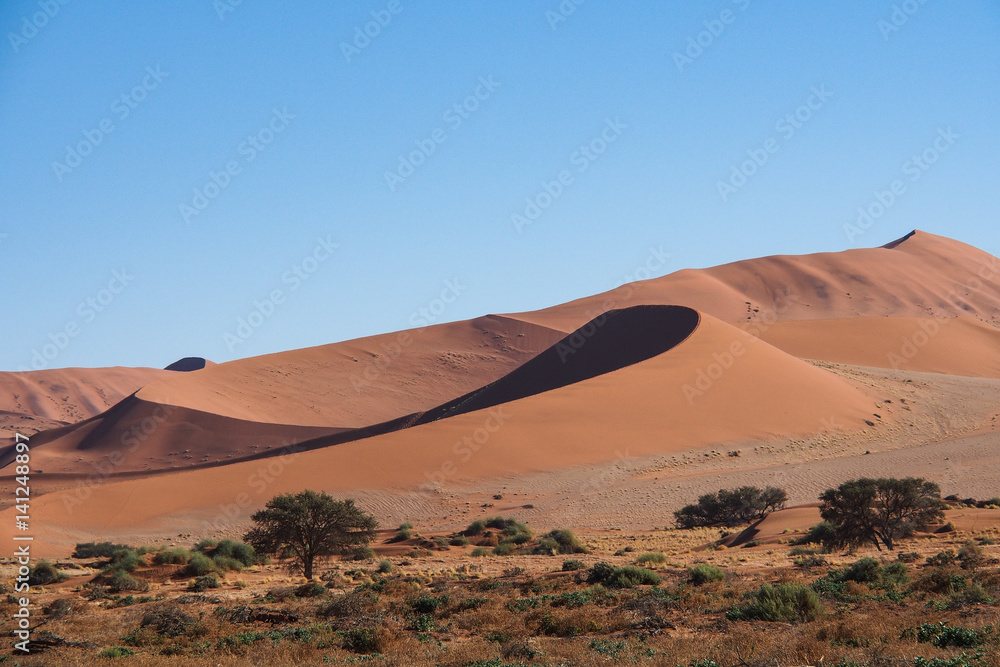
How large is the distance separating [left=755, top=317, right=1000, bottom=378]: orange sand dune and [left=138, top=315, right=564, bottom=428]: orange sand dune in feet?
110

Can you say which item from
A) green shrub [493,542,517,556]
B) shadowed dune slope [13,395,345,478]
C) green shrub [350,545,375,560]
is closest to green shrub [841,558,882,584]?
green shrub [493,542,517,556]

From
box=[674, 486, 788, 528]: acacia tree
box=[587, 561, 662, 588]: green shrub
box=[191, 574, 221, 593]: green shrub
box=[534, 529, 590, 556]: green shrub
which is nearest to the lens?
box=[587, 561, 662, 588]: green shrub

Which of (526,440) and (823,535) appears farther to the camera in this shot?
(526,440)

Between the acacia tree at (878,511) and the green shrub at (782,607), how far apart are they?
11.4 meters

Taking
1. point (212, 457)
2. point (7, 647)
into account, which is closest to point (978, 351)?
point (212, 457)

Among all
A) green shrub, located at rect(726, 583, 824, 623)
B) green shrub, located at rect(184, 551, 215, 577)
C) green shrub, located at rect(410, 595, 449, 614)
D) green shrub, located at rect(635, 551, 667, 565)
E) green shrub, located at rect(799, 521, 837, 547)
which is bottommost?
green shrub, located at rect(799, 521, 837, 547)

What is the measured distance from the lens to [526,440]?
43.6 m

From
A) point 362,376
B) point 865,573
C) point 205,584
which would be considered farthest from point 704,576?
point 362,376

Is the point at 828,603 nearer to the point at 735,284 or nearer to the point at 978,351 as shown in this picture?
the point at 978,351

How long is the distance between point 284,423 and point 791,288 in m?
65.5

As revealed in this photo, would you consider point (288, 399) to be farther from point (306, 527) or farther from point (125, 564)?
point (306, 527)

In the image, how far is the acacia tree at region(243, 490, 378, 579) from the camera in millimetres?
22688

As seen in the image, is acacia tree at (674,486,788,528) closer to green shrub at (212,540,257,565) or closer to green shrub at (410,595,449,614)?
green shrub at (212,540,257,565)

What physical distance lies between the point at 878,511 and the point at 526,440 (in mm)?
21808
